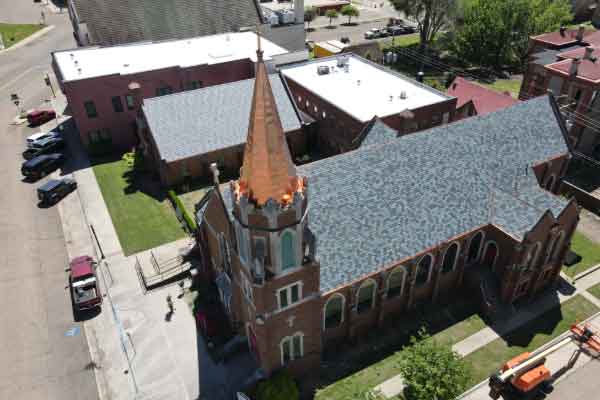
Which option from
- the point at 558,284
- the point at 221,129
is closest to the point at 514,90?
the point at 558,284

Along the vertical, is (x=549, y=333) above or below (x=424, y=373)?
below

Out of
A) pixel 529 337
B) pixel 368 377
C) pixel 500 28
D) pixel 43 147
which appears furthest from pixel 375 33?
pixel 368 377

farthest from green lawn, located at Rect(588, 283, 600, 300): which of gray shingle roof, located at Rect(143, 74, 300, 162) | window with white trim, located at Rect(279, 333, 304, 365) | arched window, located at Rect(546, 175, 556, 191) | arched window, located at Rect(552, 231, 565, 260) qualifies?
gray shingle roof, located at Rect(143, 74, 300, 162)

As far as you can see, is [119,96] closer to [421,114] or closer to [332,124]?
[332,124]

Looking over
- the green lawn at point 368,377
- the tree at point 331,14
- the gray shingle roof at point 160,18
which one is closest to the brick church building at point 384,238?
the green lawn at point 368,377

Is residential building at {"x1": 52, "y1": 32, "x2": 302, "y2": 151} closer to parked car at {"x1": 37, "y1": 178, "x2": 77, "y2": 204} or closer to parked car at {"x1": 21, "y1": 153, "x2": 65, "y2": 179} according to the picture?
parked car at {"x1": 21, "y1": 153, "x2": 65, "y2": 179}
